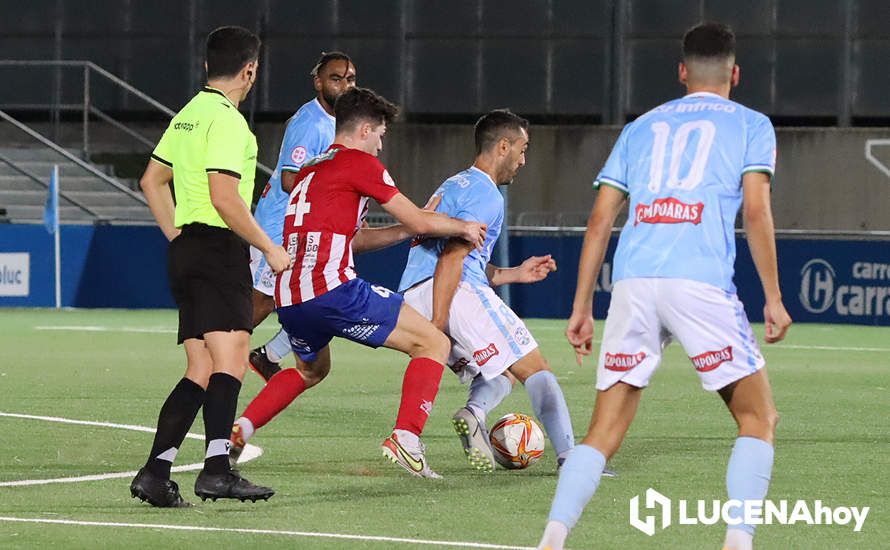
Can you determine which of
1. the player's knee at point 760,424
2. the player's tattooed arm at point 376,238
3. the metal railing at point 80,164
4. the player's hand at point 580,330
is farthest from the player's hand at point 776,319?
the metal railing at point 80,164

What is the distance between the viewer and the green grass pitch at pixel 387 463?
7340mm

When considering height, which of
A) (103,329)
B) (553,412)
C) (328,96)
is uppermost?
(328,96)

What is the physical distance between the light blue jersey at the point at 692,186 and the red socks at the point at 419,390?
2.30 metres

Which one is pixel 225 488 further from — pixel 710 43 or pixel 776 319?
pixel 710 43

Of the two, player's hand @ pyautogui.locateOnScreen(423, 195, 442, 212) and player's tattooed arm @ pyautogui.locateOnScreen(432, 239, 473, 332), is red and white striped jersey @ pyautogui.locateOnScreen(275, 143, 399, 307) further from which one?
player's hand @ pyautogui.locateOnScreen(423, 195, 442, 212)

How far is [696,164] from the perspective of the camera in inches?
257

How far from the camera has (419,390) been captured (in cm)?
878

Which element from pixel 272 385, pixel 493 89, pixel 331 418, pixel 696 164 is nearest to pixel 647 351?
pixel 696 164

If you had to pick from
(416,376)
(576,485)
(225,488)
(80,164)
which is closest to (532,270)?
(416,376)

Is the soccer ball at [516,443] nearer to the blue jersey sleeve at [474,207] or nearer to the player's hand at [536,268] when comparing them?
the player's hand at [536,268]

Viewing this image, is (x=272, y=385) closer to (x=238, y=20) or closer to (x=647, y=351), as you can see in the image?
(x=647, y=351)

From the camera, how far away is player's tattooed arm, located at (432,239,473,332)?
9.16m

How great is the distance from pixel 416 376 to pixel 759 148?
2.75 meters

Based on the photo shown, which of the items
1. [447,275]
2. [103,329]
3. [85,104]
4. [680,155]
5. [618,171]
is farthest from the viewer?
[85,104]
